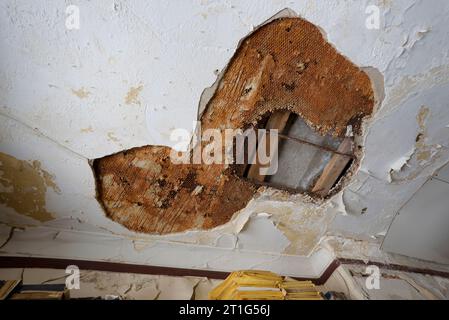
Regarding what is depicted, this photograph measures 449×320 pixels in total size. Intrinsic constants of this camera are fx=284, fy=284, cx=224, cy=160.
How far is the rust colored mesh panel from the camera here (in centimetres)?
163

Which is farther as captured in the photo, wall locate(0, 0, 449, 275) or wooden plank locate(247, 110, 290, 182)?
wooden plank locate(247, 110, 290, 182)

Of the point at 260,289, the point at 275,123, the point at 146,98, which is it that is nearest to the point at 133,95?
the point at 146,98

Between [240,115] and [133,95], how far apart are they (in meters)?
0.66

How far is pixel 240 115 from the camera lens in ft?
5.98

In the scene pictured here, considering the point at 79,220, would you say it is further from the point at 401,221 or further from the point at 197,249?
the point at 401,221

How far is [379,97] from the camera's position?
187cm

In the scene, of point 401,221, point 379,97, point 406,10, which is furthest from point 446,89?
point 401,221

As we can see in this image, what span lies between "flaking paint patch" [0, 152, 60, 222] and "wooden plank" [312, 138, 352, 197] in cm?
195

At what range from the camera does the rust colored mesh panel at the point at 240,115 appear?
5.36 feet

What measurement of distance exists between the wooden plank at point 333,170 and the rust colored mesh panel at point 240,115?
0.19m

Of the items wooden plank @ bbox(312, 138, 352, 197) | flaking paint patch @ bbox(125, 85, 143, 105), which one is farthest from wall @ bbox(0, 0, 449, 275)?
wooden plank @ bbox(312, 138, 352, 197)

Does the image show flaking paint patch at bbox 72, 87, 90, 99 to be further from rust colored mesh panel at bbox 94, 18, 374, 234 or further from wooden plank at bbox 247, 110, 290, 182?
wooden plank at bbox 247, 110, 290, 182

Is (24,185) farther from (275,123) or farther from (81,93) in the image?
(275,123)

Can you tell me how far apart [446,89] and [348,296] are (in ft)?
5.65
